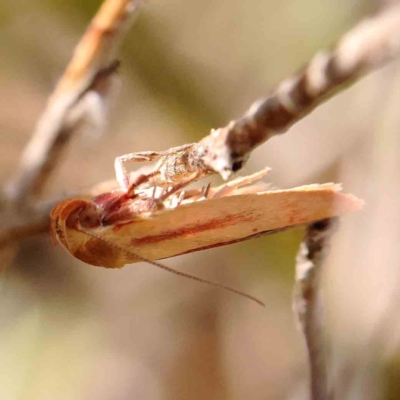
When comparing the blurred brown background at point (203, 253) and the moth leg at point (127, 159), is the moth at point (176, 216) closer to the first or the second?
the moth leg at point (127, 159)

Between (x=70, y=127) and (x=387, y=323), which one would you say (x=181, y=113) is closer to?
(x=70, y=127)

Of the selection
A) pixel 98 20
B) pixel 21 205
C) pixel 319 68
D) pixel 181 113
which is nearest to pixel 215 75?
pixel 181 113

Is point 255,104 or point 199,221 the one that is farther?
point 199,221

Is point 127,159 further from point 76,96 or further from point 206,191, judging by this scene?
point 76,96

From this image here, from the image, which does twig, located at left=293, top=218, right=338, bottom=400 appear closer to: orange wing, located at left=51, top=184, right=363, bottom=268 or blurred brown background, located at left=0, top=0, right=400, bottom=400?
orange wing, located at left=51, top=184, right=363, bottom=268

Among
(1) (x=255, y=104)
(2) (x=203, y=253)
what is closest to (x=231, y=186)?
(1) (x=255, y=104)

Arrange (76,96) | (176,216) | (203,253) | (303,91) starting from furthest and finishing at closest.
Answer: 1. (203,253)
2. (76,96)
3. (176,216)
4. (303,91)
